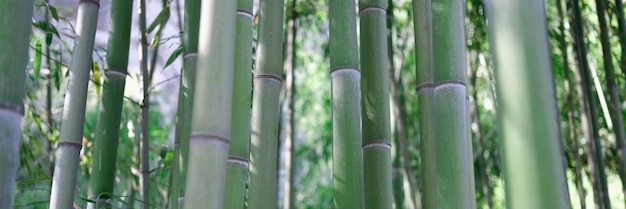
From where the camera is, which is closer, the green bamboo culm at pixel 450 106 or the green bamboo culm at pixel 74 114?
the green bamboo culm at pixel 450 106

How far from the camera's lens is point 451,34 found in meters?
1.44

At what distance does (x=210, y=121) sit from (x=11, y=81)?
304 mm

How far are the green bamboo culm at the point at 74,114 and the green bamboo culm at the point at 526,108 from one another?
0.91 m

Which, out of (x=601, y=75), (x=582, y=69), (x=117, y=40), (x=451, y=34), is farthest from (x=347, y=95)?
(x=601, y=75)

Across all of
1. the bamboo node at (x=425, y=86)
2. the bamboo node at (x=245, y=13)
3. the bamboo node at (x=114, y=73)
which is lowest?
the bamboo node at (x=425, y=86)

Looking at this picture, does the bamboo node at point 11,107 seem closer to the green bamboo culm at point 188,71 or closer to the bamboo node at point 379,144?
the green bamboo culm at point 188,71

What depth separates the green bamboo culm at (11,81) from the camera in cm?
113

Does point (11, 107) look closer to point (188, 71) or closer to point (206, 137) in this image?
point (206, 137)

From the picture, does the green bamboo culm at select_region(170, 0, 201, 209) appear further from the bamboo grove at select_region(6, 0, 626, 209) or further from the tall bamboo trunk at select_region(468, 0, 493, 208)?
the tall bamboo trunk at select_region(468, 0, 493, 208)

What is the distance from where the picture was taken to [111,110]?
184 centimetres

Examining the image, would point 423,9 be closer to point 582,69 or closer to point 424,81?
point 424,81

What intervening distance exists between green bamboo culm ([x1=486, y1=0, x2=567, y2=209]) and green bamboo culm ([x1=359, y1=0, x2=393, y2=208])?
692 mm

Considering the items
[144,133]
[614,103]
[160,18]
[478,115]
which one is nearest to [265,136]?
[144,133]

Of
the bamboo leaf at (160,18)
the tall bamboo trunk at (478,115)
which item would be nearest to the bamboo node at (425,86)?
the bamboo leaf at (160,18)
